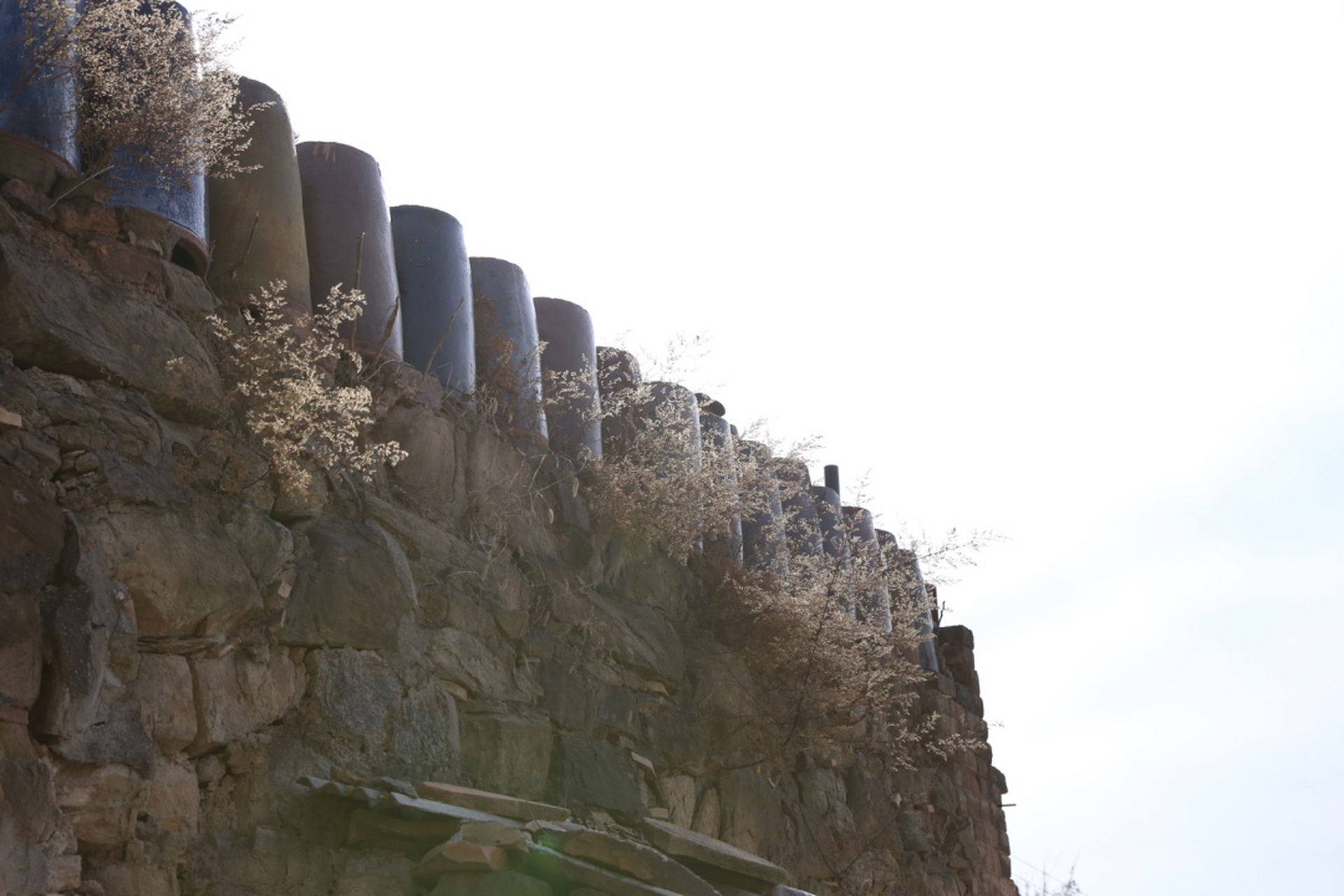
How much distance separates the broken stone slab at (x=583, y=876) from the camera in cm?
321

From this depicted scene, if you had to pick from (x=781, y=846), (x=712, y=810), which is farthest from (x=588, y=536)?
(x=781, y=846)

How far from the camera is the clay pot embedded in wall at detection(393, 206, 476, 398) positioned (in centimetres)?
476

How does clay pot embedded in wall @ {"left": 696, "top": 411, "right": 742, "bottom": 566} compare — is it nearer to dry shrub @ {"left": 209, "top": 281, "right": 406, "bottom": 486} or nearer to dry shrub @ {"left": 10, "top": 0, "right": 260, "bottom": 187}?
dry shrub @ {"left": 209, "top": 281, "right": 406, "bottom": 486}

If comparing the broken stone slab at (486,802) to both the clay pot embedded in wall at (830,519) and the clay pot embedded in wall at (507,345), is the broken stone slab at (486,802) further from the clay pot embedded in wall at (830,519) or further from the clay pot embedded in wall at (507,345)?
the clay pot embedded in wall at (830,519)

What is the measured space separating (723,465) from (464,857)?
3054 mm

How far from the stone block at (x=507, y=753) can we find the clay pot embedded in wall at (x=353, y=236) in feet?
4.59

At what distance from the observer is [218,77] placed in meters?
3.75

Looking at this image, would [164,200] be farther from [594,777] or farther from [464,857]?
[594,777]

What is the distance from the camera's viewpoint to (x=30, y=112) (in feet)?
10.9

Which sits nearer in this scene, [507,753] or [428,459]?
[507,753]

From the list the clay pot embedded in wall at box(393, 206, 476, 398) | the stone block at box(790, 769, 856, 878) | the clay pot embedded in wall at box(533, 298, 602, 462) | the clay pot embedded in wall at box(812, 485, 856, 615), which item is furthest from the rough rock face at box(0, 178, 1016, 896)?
the clay pot embedded in wall at box(812, 485, 856, 615)

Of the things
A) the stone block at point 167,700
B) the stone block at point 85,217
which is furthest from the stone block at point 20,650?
the stone block at point 85,217

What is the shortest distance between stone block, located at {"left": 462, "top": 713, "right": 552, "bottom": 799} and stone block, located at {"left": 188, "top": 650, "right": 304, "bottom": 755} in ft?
2.32

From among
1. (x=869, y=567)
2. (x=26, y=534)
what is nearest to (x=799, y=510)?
(x=869, y=567)
